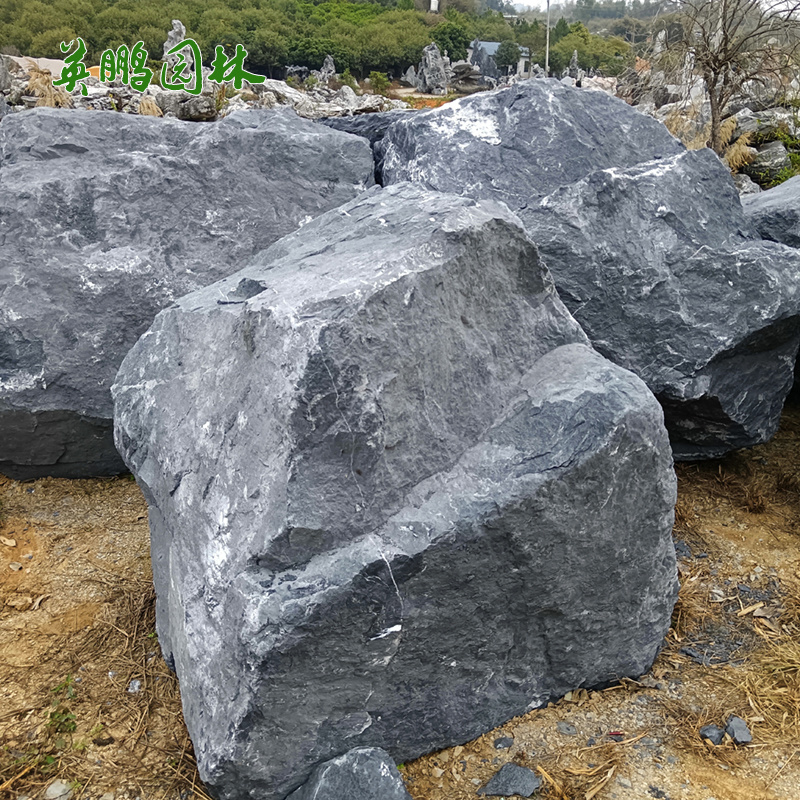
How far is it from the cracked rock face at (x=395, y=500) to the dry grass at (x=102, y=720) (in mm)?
179

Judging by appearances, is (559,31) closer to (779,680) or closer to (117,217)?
(117,217)

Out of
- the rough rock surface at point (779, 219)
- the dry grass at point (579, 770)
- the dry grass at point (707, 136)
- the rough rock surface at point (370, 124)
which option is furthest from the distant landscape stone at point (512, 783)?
the dry grass at point (707, 136)

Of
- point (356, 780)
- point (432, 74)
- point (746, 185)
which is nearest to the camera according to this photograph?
point (356, 780)

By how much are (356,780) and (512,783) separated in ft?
1.30

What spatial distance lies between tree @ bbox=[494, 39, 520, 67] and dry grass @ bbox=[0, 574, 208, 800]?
50.5 meters

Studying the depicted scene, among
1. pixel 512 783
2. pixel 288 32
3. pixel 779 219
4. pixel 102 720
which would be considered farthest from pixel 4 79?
pixel 288 32

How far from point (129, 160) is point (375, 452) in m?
1.97

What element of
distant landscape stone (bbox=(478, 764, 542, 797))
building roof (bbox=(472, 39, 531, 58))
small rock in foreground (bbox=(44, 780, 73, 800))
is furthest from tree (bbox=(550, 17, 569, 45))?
small rock in foreground (bbox=(44, 780, 73, 800))

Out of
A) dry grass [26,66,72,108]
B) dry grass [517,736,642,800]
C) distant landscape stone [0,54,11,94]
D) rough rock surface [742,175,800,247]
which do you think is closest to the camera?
dry grass [517,736,642,800]

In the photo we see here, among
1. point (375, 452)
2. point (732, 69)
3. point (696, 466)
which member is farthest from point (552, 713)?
point (732, 69)

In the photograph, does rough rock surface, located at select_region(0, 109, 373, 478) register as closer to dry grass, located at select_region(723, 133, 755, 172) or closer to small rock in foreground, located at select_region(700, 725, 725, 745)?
small rock in foreground, located at select_region(700, 725, 725, 745)

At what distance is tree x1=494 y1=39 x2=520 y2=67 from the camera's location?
46.7 metres

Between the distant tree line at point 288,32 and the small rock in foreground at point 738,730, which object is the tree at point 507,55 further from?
the small rock in foreground at point 738,730

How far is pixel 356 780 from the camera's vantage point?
1.59 m
